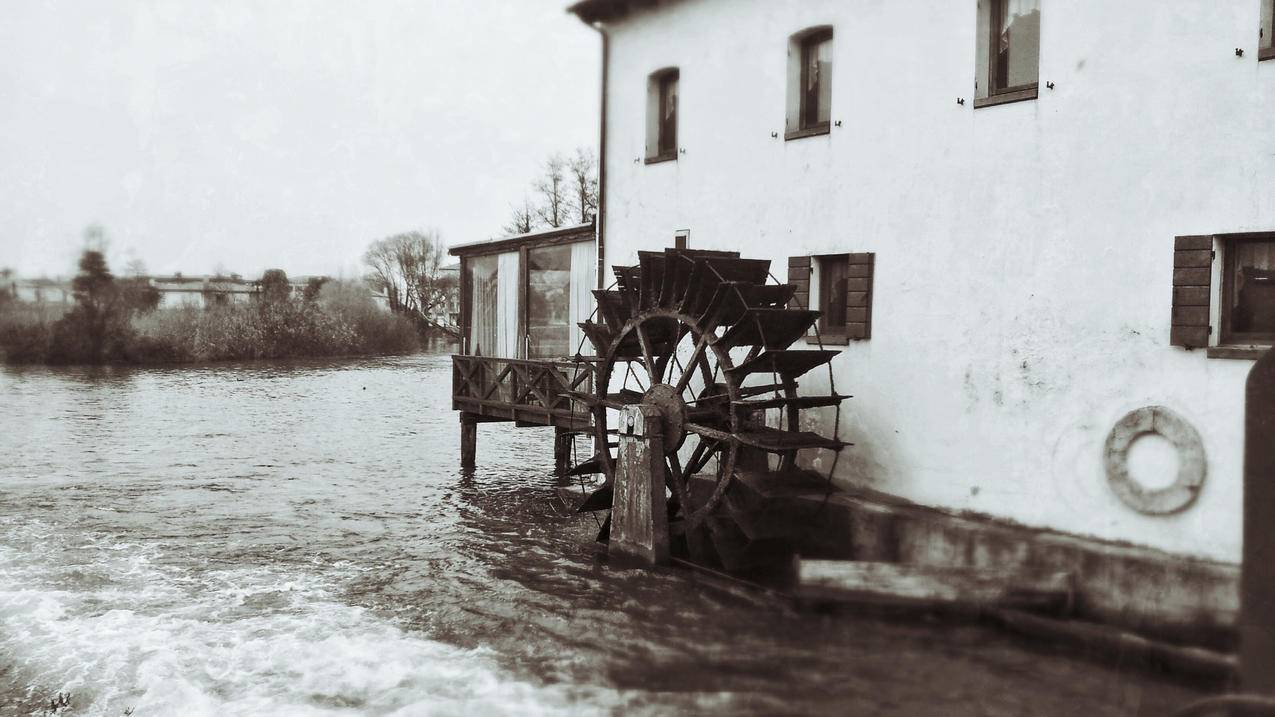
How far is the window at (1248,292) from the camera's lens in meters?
6.91

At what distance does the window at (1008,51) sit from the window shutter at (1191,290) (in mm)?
1826

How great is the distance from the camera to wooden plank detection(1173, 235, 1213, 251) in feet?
23.0

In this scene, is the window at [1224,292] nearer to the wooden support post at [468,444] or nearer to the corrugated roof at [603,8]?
the corrugated roof at [603,8]

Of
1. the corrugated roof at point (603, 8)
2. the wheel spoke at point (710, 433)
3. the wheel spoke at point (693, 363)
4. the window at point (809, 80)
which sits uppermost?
the corrugated roof at point (603, 8)

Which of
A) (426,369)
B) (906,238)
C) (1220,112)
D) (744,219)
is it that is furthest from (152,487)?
(426,369)

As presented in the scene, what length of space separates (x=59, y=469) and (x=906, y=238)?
14.6 meters

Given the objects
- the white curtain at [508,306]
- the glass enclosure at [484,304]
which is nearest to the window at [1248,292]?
the white curtain at [508,306]

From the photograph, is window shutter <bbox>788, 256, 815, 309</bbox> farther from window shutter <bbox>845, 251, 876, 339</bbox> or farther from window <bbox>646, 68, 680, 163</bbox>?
window <bbox>646, 68, 680, 163</bbox>

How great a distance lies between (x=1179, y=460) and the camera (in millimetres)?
7066

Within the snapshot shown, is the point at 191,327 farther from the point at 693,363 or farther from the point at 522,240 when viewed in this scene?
the point at 693,363

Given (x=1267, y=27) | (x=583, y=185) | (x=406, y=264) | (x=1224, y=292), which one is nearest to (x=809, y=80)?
(x=1267, y=27)

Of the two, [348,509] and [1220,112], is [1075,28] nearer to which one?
[1220,112]

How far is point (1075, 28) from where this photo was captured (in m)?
7.86

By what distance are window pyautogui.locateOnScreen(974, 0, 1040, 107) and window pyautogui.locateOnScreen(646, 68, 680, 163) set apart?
4.55 metres
